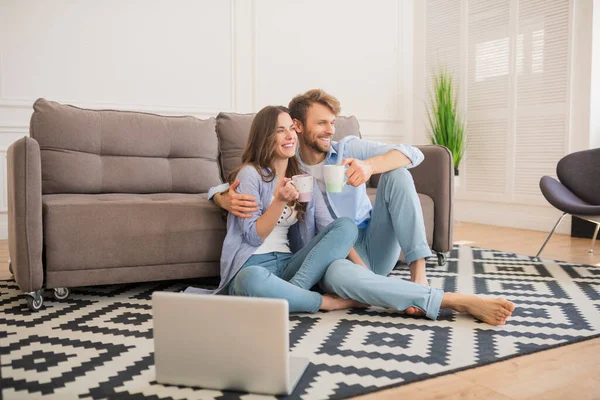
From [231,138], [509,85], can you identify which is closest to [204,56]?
[231,138]

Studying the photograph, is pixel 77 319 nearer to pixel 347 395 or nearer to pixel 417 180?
pixel 347 395

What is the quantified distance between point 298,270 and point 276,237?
16 cm

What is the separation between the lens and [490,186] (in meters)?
4.85

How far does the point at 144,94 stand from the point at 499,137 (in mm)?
2848

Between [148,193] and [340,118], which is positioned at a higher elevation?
[340,118]

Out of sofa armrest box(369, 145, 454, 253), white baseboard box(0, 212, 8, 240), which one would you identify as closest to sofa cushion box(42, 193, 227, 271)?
sofa armrest box(369, 145, 454, 253)

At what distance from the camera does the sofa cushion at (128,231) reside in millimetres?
2131

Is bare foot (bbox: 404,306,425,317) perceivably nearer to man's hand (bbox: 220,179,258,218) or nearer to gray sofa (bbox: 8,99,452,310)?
man's hand (bbox: 220,179,258,218)

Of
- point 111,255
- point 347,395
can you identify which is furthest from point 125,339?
point 347,395

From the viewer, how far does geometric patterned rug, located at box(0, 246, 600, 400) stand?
1.34 m

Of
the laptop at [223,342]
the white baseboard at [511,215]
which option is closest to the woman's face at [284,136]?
the laptop at [223,342]

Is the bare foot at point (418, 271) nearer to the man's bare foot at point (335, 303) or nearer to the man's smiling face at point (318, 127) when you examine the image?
the man's bare foot at point (335, 303)

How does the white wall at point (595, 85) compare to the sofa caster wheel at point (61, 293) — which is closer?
the sofa caster wheel at point (61, 293)

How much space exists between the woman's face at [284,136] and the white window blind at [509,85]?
2979 mm
